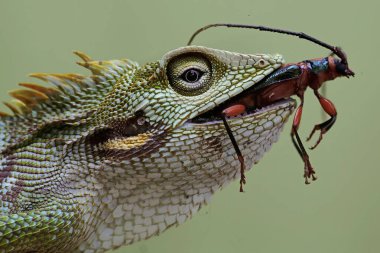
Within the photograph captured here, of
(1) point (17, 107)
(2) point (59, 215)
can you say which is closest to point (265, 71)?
(2) point (59, 215)

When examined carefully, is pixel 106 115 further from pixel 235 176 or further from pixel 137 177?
pixel 235 176

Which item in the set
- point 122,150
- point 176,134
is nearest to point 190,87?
point 176,134

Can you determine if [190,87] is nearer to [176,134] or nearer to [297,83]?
[176,134]

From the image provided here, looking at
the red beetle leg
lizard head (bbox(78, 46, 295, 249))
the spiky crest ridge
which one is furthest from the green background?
the red beetle leg

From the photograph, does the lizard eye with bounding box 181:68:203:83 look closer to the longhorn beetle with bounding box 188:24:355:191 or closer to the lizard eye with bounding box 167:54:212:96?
the lizard eye with bounding box 167:54:212:96

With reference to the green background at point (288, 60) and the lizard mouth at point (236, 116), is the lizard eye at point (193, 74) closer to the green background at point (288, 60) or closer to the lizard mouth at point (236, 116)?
the lizard mouth at point (236, 116)

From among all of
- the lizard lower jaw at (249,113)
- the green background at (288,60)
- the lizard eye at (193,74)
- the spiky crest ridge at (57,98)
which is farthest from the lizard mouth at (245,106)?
the green background at (288,60)
